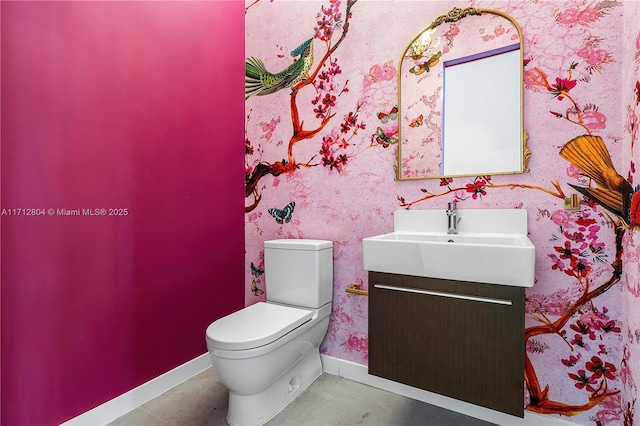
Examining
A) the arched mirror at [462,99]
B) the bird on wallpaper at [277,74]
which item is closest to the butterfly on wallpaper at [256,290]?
the arched mirror at [462,99]

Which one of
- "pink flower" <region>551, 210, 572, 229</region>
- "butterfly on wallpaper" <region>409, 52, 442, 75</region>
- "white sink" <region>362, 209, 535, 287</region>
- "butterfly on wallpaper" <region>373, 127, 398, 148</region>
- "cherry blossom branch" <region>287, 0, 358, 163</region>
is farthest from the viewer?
"cherry blossom branch" <region>287, 0, 358, 163</region>

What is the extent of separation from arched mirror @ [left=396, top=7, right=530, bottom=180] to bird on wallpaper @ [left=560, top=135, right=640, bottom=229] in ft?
0.55

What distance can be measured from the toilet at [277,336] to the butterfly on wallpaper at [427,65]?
3.31 ft

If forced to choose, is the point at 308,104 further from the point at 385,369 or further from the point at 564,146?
the point at 385,369

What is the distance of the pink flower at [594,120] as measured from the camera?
126cm

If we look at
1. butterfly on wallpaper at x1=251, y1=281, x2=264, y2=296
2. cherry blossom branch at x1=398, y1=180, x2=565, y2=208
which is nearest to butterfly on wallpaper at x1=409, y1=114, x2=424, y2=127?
cherry blossom branch at x1=398, y1=180, x2=565, y2=208

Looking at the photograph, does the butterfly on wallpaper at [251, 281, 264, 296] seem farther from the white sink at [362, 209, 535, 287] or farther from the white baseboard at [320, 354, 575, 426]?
the white sink at [362, 209, 535, 287]

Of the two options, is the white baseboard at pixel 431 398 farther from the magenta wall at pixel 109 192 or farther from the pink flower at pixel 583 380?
the magenta wall at pixel 109 192

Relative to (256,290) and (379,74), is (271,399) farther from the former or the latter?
(379,74)

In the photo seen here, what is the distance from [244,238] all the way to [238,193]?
31cm

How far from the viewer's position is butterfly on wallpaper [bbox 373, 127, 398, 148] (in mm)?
1691

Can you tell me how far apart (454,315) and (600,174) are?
83 cm

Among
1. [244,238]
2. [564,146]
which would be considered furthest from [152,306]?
[564,146]

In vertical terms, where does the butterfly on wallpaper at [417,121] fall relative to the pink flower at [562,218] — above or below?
above
